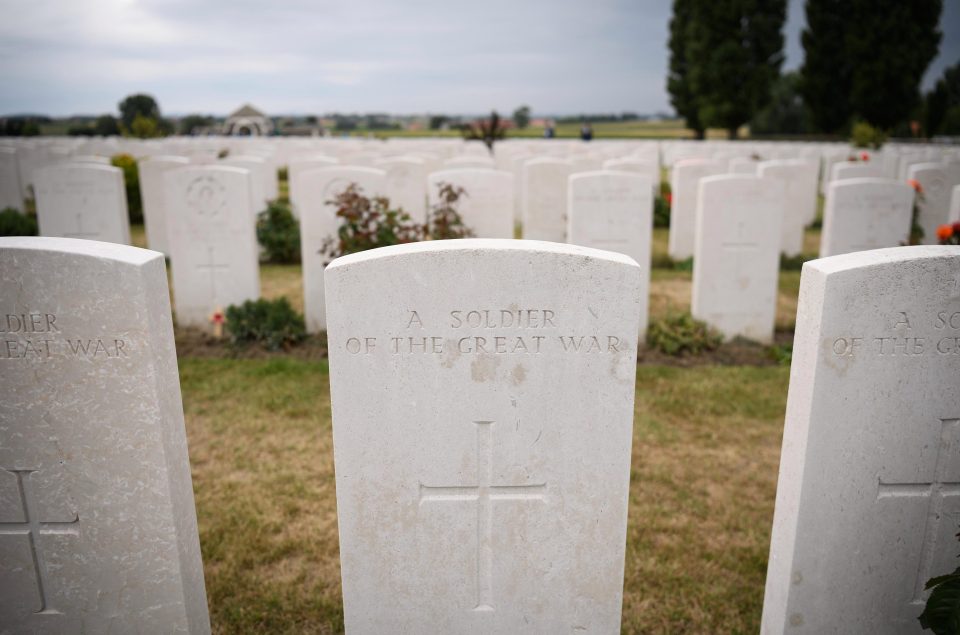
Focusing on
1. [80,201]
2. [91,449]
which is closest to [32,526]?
[91,449]

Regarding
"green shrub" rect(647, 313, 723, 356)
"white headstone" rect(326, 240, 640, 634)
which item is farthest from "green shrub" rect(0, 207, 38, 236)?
"white headstone" rect(326, 240, 640, 634)

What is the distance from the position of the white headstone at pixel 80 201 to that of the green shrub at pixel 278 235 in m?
2.56

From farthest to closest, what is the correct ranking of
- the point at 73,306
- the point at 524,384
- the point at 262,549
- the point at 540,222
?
the point at 540,222
the point at 262,549
the point at 524,384
the point at 73,306

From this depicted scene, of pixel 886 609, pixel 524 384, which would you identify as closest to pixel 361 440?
pixel 524 384

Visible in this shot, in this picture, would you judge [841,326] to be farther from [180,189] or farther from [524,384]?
[180,189]

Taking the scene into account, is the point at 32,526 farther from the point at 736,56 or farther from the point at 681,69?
the point at 681,69

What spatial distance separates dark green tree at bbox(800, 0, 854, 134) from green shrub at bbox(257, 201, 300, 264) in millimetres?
33866

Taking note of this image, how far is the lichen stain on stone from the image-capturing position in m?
2.33

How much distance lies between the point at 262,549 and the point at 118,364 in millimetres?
1675

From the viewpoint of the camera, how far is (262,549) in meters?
3.56

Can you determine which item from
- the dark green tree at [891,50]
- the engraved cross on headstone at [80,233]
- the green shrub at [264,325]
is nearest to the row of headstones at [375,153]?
the engraved cross on headstone at [80,233]

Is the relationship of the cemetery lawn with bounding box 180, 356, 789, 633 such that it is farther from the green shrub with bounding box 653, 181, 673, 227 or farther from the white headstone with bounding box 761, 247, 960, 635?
the green shrub with bounding box 653, 181, 673, 227

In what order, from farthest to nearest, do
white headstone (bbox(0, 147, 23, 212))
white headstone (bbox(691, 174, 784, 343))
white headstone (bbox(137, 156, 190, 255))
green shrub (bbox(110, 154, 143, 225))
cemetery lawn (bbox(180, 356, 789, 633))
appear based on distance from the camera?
white headstone (bbox(0, 147, 23, 212)), green shrub (bbox(110, 154, 143, 225)), white headstone (bbox(137, 156, 190, 255)), white headstone (bbox(691, 174, 784, 343)), cemetery lawn (bbox(180, 356, 789, 633))

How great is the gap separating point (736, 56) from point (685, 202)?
97.0 ft
